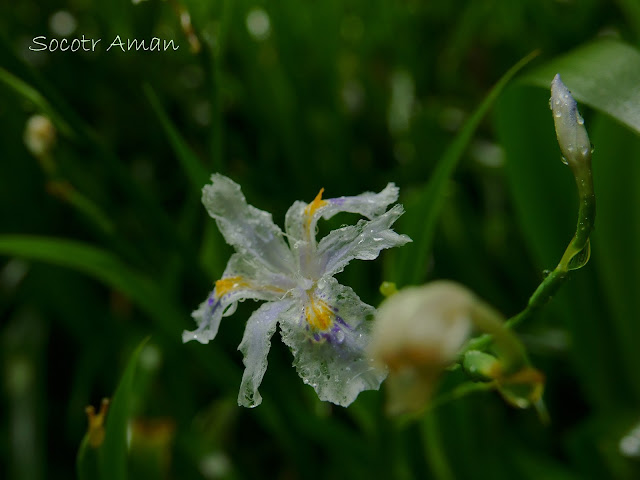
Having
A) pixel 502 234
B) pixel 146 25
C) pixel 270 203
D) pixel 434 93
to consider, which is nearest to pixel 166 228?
pixel 270 203

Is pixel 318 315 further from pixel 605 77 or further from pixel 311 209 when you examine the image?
pixel 605 77

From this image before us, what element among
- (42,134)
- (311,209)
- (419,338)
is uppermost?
(42,134)

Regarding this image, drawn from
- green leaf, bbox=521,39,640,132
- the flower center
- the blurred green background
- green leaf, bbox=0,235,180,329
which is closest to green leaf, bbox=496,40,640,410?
the blurred green background

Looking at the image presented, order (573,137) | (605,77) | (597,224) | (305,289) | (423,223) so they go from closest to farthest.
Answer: (573,137)
(305,289)
(605,77)
(423,223)
(597,224)

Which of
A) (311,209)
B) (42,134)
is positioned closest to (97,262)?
(42,134)

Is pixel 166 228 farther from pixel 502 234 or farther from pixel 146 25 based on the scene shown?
pixel 502 234

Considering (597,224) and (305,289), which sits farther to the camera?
(597,224)

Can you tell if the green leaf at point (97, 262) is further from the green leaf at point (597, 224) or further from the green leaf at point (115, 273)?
the green leaf at point (597, 224)
